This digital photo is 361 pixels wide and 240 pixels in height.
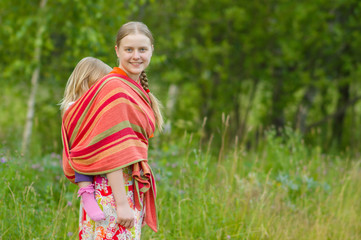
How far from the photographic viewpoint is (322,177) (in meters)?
4.74

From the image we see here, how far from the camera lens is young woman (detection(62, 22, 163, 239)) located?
2.01m

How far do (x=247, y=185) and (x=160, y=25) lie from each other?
489 centimetres

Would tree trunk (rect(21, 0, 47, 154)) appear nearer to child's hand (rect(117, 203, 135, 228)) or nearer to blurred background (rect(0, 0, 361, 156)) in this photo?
blurred background (rect(0, 0, 361, 156))

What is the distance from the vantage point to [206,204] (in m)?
3.41

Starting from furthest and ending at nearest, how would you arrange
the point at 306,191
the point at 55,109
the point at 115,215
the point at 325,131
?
the point at 325,131, the point at 55,109, the point at 306,191, the point at 115,215

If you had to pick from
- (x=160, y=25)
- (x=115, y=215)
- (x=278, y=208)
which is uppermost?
(x=160, y=25)

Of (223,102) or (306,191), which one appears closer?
(306,191)

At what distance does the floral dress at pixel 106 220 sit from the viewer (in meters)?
2.03

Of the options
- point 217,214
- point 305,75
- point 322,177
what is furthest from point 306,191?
point 305,75

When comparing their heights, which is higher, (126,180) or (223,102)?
(223,102)

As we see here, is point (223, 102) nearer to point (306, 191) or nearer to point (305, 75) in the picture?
point (305, 75)

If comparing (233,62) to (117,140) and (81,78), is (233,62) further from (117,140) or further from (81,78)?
(117,140)

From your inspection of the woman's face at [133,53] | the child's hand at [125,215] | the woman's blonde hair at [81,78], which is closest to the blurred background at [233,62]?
the woman's blonde hair at [81,78]

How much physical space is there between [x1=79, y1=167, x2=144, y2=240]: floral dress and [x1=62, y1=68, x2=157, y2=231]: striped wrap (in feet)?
0.14
